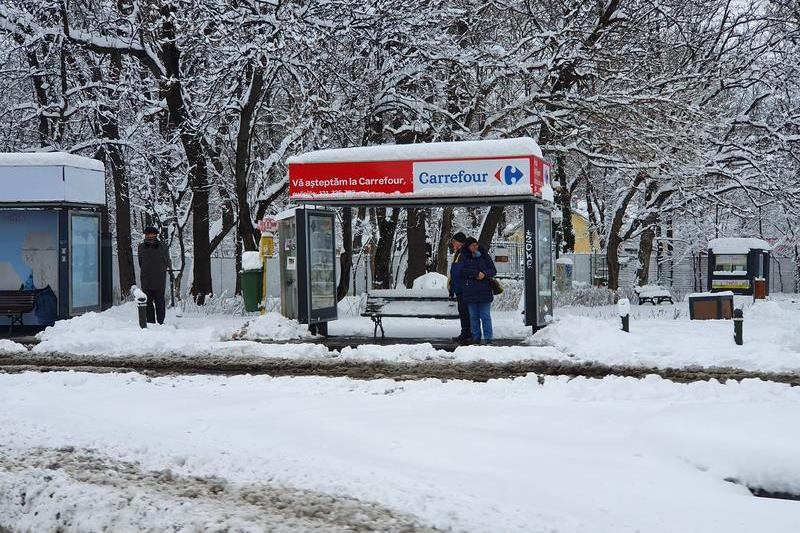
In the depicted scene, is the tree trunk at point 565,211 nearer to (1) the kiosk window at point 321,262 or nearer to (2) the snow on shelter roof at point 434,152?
(1) the kiosk window at point 321,262

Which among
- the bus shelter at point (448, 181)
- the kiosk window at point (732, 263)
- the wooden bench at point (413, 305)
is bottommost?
the wooden bench at point (413, 305)

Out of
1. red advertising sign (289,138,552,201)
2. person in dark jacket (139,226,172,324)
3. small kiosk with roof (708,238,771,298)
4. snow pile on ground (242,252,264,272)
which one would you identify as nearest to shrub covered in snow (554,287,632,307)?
small kiosk with roof (708,238,771,298)

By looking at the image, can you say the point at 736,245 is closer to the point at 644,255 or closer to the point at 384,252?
the point at 644,255

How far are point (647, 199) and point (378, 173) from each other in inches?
704

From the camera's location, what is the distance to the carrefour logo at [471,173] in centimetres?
1305

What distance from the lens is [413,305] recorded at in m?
13.9

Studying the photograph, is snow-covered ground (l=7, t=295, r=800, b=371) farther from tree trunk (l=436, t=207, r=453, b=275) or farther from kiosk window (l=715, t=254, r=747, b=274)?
kiosk window (l=715, t=254, r=747, b=274)

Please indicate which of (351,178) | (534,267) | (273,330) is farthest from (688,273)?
(273,330)

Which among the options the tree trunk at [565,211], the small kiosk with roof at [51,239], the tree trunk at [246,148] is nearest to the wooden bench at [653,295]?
the tree trunk at [565,211]

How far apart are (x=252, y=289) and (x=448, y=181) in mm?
6113

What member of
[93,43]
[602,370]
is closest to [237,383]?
[602,370]

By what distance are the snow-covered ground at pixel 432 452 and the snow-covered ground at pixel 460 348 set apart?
2.60 metres

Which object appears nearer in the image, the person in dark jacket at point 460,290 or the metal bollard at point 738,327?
the metal bollard at point 738,327

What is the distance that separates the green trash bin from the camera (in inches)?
693
